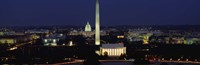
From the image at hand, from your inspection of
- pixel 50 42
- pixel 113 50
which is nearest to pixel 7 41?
pixel 50 42

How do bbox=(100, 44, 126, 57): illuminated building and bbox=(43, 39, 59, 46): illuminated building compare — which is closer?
bbox=(100, 44, 126, 57): illuminated building

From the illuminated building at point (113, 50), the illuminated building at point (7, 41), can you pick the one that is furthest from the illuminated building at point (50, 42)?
the illuminated building at point (113, 50)

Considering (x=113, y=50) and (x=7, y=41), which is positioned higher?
(x=113, y=50)

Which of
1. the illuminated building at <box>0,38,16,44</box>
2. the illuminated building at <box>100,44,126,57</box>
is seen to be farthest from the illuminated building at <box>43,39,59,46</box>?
the illuminated building at <box>100,44,126,57</box>

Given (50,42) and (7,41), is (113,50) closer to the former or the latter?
(50,42)

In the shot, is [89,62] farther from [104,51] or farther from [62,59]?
[104,51]

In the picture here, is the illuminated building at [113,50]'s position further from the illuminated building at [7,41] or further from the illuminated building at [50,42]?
the illuminated building at [7,41]

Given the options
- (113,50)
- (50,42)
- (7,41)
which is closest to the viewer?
(113,50)

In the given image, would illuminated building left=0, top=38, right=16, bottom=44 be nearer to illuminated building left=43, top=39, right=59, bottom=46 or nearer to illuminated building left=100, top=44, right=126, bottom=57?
illuminated building left=43, top=39, right=59, bottom=46

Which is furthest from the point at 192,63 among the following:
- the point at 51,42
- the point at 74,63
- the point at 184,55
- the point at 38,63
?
the point at 51,42

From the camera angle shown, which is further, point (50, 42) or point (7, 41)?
point (7, 41)

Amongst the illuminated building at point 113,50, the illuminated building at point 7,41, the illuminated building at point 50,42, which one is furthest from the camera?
the illuminated building at point 7,41

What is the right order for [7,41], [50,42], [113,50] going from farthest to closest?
[7,41]
[50,42]
[113,50]

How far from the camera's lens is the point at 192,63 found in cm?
4878
